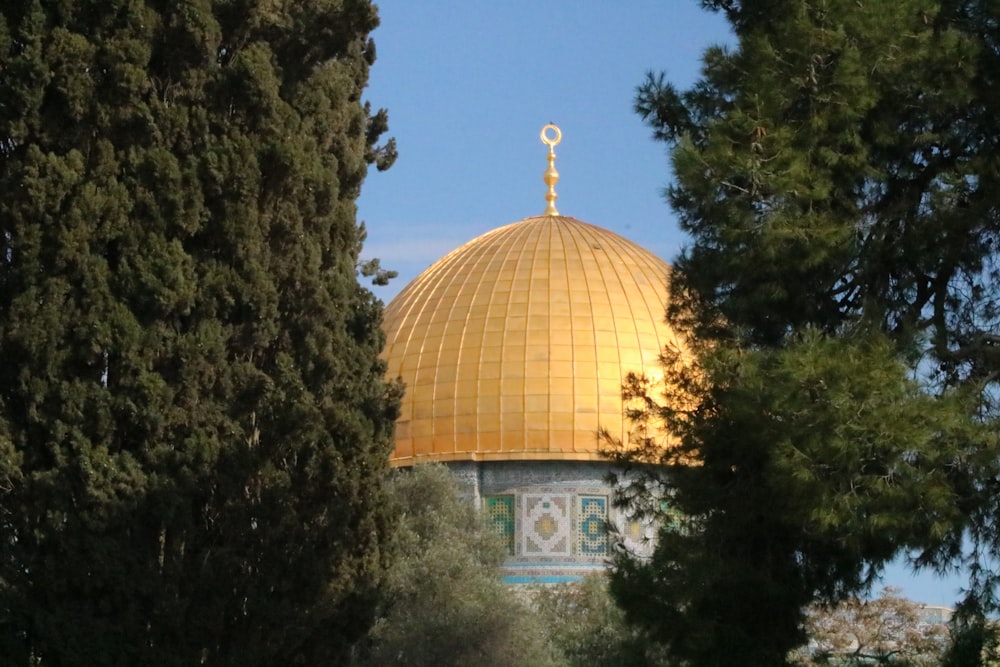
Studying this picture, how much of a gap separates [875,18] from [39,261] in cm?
617

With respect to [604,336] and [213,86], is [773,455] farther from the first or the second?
[604,336]

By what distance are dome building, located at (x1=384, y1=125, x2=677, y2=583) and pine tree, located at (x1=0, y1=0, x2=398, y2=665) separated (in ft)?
51.2

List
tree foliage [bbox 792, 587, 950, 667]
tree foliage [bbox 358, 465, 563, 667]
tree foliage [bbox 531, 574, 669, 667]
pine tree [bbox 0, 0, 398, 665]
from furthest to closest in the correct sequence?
1. tree foliage [bbox 792, 587, 950, 667]
2. tree foliage [bbox 531, 574, 669, 667]
3. tree foliage [bbox 358, 465, 563, 667]
4. pine tree [bbox 0, 0, 398, 665]

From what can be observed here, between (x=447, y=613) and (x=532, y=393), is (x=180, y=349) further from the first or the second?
(x=532, y=393)

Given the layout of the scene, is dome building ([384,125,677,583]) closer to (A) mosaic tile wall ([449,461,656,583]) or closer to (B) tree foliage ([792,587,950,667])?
(A) mosaic tile wall ([449,461,656,583])

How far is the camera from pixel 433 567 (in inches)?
882

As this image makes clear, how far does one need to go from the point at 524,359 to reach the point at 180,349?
16.9 metres

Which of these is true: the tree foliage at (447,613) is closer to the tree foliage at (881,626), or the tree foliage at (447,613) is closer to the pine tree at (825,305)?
the tree foliage at (881,626)

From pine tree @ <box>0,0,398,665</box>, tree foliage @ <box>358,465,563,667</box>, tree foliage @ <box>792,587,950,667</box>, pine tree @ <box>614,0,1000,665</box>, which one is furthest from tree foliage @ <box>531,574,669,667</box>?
pine tree @ <box>614,0,1000,665</box>

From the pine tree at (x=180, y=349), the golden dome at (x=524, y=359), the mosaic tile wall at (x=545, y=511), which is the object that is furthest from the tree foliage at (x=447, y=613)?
the pine tree at (x=180, y=349)

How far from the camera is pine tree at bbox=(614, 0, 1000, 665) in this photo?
977cm

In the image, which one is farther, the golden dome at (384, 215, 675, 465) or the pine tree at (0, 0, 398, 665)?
the golden dome at (384, 215, 675, 465)

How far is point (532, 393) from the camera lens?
97.7ft

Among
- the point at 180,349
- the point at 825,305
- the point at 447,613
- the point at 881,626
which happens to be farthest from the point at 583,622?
the point at 825,305
